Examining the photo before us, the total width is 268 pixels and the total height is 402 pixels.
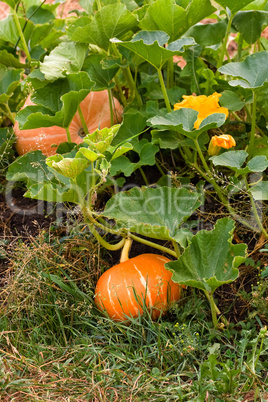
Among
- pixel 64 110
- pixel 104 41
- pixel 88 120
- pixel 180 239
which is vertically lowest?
pixel 180 239

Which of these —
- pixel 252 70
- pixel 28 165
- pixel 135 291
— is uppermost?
pixel 252 70

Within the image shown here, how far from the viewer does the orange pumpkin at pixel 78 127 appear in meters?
2.28

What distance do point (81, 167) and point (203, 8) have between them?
2.90ft

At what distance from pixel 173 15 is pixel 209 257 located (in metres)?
0.97

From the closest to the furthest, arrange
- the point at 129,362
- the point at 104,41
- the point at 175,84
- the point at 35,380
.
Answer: the point at 35,380
the point at 129,362
the point at 104,41
the point at 175,84

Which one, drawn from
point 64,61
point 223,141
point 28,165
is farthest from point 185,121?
point 28,165

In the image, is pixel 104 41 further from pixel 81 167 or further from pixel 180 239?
pixel 180 239

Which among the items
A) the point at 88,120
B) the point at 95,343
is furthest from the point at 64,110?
the point at 95,343

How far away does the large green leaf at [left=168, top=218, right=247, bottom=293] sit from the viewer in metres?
1.57

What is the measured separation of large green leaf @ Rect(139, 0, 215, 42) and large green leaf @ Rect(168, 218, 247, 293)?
84 centimetres

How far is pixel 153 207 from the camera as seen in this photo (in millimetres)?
1777

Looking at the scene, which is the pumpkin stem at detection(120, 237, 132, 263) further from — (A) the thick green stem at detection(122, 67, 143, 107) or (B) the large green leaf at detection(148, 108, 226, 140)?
(A) the thick green stem at detection(122, 67, 143, 107)

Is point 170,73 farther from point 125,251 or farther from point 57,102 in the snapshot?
point 125,251

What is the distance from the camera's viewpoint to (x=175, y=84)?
2307 millimetres
